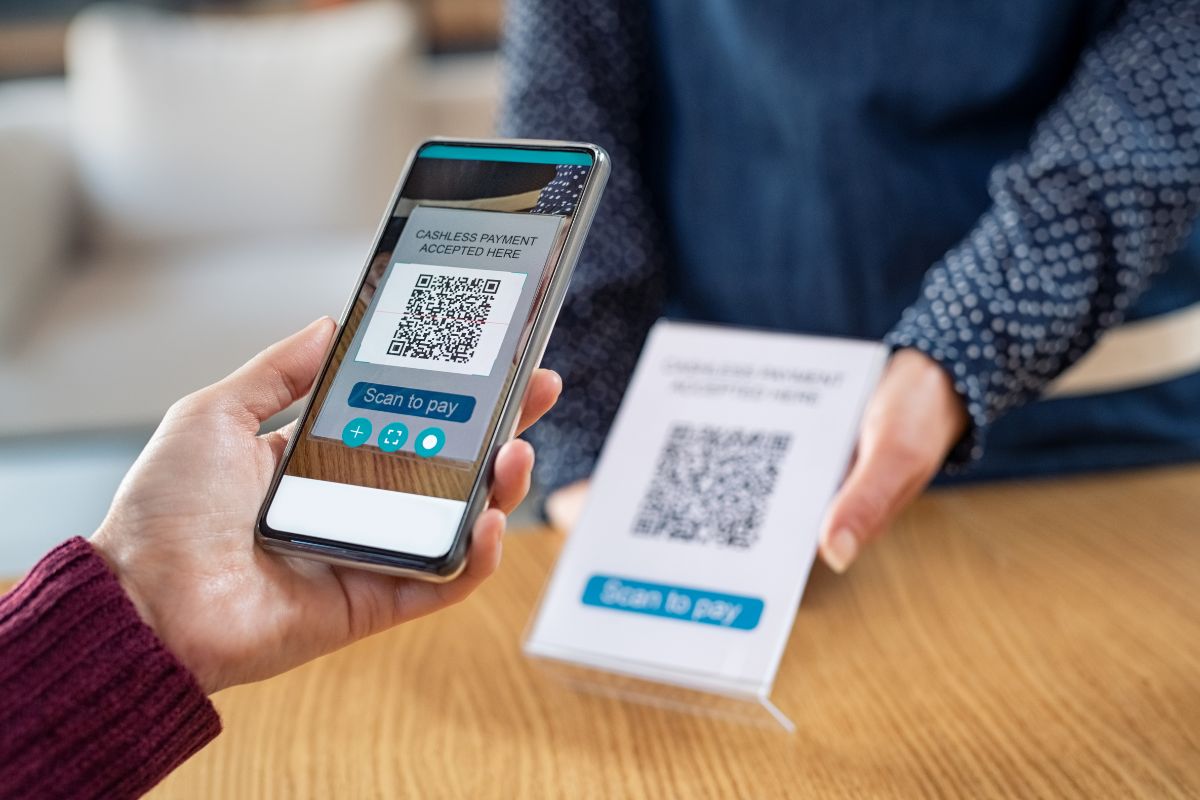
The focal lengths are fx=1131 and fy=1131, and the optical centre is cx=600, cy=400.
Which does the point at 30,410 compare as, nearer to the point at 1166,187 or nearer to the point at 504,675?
the point at 504,675

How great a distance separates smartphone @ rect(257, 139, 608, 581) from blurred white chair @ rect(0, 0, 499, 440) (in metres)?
1.56

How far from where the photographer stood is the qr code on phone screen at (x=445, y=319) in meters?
0.50

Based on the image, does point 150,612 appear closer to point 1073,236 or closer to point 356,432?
point 356,432

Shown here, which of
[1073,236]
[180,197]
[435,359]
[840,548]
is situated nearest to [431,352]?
[435,359]

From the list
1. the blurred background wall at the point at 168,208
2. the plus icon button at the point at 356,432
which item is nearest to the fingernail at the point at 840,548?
the plus icon button at the point at 356,432

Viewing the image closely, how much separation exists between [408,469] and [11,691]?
0.55 feet

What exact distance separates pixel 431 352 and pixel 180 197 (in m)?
1.88

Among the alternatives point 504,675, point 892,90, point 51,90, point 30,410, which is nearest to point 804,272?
point 892,90

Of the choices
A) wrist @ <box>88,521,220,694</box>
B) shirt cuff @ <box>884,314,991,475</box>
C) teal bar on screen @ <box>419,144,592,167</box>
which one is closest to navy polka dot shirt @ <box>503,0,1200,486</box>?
shirt cuff @ <box>884,314,991,475</box>

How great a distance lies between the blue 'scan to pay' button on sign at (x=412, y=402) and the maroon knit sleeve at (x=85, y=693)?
130 millimetres

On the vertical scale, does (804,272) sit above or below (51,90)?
above

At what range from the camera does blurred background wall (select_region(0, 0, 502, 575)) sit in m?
2.02

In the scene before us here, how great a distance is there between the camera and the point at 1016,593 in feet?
1.96

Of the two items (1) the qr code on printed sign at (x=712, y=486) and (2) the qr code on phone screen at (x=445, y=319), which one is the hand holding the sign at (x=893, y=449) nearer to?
(1) the qr code on printed sign at (x=712, y=486)
